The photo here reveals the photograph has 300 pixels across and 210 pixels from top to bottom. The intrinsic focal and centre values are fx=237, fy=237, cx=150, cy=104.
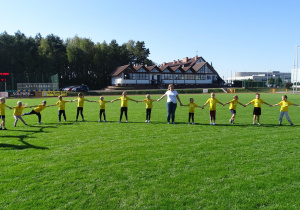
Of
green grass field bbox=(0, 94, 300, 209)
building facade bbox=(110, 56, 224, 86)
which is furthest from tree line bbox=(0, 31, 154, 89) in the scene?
green grass field bbox=(0, 94, 300, 209)

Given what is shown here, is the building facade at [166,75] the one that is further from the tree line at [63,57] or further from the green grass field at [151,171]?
the green grass field at [151,171]

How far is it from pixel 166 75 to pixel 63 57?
29149mm

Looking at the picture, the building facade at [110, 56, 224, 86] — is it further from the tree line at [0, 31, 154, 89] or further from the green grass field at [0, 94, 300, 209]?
the green grass field at [0, 94, 300, 209]

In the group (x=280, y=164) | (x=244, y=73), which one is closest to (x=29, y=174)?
(x=280, y=164)

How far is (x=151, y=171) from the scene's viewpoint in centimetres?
542

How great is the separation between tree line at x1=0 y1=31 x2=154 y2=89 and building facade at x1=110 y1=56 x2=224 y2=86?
514 cm

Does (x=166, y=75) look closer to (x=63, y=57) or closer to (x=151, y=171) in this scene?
(x=63, y=57)

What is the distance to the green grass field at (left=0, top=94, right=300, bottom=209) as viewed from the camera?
163 inches

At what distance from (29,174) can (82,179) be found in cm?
129

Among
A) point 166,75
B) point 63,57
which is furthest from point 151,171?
point 166,75

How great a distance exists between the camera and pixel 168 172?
536cm

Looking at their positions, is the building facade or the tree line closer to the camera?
the tree line

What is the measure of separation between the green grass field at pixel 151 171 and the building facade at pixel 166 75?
55.6 metres

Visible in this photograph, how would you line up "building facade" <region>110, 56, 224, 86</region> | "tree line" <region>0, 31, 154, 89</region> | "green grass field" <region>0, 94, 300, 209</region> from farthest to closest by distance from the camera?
"building facade" <region>110, 56, 224, 86</region>, "tree line" <region>0, 31, 154, 89</region>, "green grass field" <region>0, 94, 300, 209</region>
